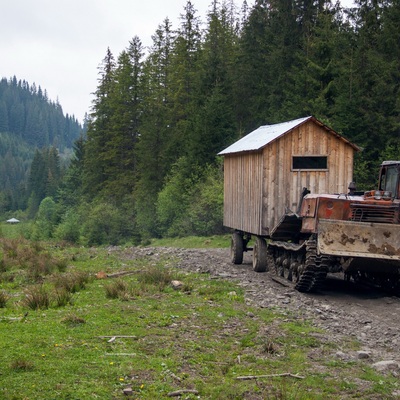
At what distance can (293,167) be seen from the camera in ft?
55.2

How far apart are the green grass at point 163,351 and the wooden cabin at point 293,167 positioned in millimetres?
4548

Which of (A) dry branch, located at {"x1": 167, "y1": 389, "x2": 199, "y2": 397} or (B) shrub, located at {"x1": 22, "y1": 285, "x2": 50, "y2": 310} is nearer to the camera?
(A) dry branch, located at {"x1": 167, "y1": 389, "x2": 199, "y2": 397}

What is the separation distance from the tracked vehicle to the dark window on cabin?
3 centimetres

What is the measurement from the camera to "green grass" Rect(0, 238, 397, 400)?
6.74m

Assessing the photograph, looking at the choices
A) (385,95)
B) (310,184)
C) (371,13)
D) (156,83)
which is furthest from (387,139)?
(156,83)

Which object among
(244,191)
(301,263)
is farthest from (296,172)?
(301,263)

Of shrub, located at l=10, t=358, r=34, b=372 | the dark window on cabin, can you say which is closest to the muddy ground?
the dark window on cabin

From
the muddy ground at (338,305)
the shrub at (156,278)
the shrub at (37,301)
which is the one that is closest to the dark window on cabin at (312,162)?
the muddy ground at (338,305)

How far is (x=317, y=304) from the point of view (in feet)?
40.3

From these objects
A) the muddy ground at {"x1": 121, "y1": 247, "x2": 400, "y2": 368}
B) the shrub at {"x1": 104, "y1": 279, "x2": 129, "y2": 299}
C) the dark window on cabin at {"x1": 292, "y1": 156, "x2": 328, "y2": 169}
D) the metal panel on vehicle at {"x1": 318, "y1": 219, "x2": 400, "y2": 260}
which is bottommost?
the muddy ground at {"x1": 121, "y1": 247, "x2": 400, "y2": 368}

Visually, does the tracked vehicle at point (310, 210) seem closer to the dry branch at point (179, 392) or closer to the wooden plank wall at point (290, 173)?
the wooden plank wall at point (290, 173)

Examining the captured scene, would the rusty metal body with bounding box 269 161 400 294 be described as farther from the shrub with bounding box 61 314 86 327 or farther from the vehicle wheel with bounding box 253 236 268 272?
the shrub with bounding box 61 314 86 327

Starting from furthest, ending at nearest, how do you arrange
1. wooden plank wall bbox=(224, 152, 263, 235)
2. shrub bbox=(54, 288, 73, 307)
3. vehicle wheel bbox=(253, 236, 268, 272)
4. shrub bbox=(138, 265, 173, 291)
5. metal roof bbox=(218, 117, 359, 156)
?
vehicle wheel bbox=(253, 236, 268, 272)
wooden plank wall bbox=(224, 152, 263, 235)
metal roof bbox=(218, 117, 359, 156)
shrub bbox=(138, 265, 173, 291)
shrub bbox=(54, 288, 73, 307)

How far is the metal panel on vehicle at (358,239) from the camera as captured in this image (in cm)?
1247
